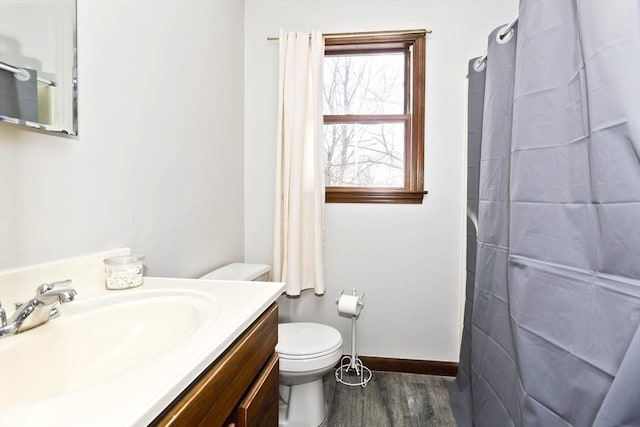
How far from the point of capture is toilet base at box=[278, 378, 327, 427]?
5.07ft

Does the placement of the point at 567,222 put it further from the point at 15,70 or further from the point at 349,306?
the point at 15,70

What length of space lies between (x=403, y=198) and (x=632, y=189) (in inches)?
49.9

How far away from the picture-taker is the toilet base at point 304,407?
154 centimetres

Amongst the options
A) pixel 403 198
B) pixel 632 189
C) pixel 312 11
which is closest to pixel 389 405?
pixel 403 198

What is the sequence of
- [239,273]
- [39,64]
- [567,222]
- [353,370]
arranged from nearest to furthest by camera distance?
[39,64]
[567,222]
[239,273]
[353,370]

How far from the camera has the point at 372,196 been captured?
2012 millimetres

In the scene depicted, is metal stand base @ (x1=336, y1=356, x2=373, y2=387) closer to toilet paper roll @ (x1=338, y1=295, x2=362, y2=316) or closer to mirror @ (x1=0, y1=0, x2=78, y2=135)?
toilet paper roll @ (x1=338, y1=295, x2=362, y2=316)

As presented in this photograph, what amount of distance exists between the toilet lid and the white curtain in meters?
0.25

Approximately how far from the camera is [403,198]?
1.99 meters

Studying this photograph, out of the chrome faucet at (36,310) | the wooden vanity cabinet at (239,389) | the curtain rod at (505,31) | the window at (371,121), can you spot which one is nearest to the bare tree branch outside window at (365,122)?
the window at (371,121)

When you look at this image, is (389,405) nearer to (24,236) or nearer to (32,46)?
(24,236)

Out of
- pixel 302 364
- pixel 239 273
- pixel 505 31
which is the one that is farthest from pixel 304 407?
pixel 505 31

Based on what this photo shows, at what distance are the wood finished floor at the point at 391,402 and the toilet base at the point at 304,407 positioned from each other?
0.29 feet

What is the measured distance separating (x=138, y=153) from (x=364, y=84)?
57.8 inches
